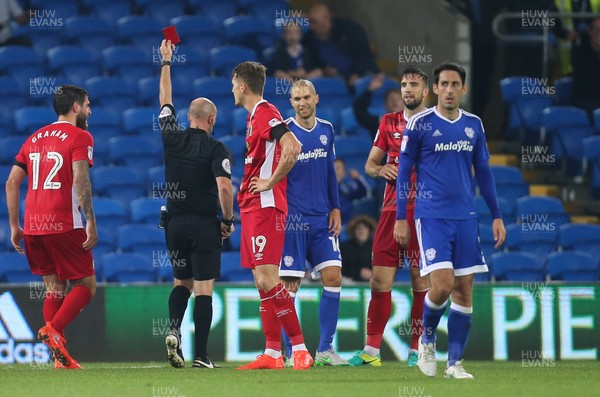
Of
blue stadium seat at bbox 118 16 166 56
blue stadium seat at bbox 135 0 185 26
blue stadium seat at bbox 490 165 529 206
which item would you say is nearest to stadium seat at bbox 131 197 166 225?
blue stadium seat at bbox 118 16 166 56

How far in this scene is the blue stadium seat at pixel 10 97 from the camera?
16109 mm

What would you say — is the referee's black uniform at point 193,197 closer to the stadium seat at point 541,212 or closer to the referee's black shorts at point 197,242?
the referee's black shorts at point 197,242

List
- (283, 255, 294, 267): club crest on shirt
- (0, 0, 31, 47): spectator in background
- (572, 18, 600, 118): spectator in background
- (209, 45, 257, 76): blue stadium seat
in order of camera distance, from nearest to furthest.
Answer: (283, 255, 294, 267): club crest on shirt < (572, 18, 600, 118): spectator in background < (209, 45, 257, 76): blue stadium seat < (0, 0, 31, 47): spectator in background

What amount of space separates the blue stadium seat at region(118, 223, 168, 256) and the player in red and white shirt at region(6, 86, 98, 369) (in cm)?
437

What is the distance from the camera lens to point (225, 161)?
9305 millimetres

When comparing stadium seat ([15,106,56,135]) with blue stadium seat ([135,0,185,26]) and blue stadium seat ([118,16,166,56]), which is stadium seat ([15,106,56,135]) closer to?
blue stadium seat ([118,16,166,56])

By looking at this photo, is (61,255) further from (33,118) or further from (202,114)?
(33,118)

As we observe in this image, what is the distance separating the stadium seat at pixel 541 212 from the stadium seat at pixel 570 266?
0.61 meters

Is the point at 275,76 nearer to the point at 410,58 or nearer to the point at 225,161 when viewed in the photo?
the point at 410,58

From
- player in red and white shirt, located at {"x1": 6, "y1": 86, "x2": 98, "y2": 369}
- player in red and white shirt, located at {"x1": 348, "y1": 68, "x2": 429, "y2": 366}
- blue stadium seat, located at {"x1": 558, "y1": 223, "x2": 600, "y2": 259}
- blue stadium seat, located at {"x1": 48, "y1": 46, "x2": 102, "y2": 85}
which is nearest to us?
player in red and white shirt, located at {"x1": 6, "y1": 86, "x2": 98, "y2": 369}

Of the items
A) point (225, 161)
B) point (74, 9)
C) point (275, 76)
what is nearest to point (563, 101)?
point (275, 76)

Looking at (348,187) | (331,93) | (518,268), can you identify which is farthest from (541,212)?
(331,93)

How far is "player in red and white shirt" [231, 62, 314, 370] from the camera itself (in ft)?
29.1

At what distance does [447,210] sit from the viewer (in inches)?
324
